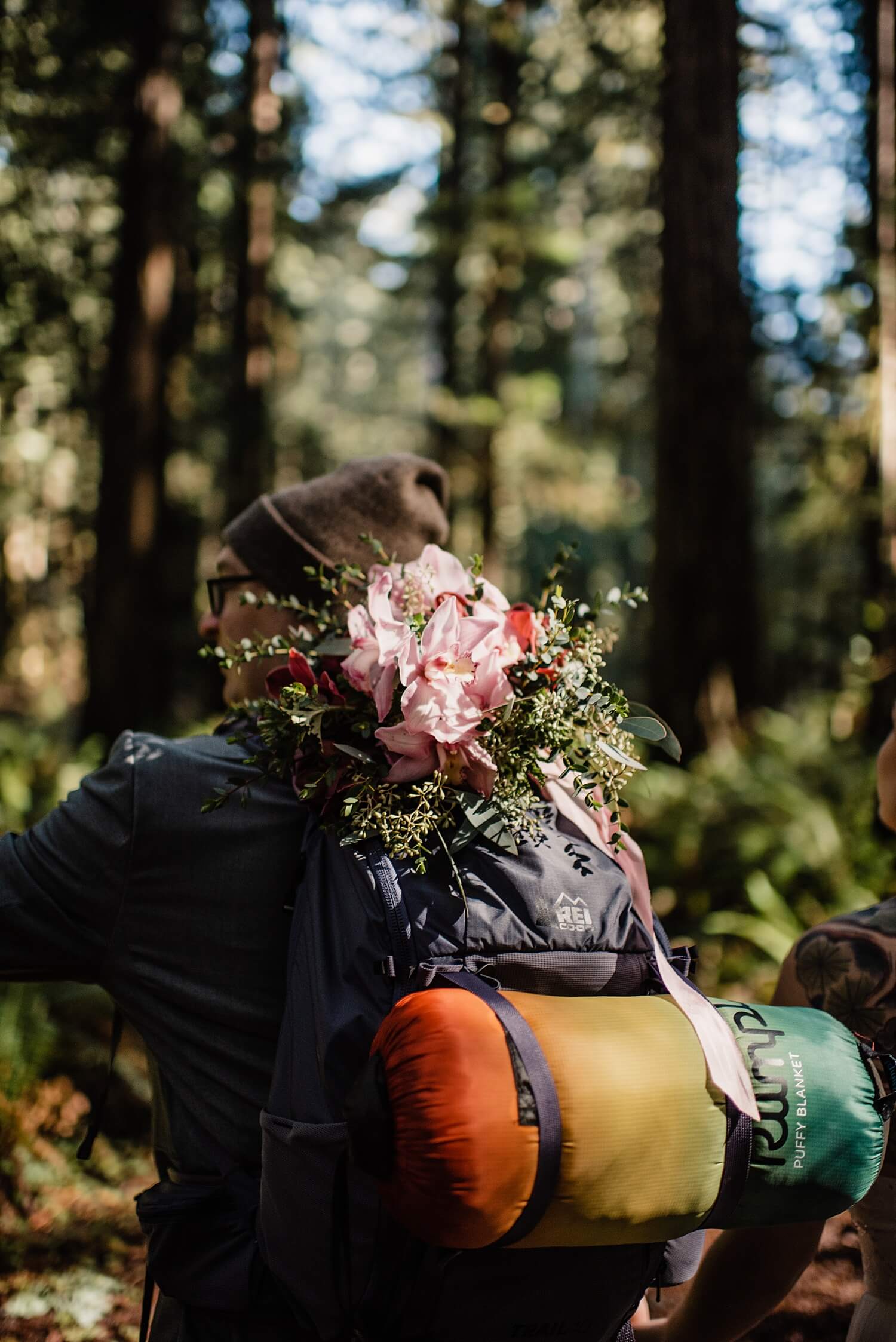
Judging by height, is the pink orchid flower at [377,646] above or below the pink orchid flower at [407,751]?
above

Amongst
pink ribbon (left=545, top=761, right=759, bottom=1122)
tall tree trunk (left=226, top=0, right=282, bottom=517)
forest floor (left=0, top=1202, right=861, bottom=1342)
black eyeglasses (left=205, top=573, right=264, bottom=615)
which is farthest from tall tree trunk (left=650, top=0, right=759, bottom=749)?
tall tree trunk (left=226, top=0, right=282, bottom=517)

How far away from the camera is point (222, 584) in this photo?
277 centimetres

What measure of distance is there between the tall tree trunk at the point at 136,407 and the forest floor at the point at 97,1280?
18.9ft

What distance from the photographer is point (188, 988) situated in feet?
6.66

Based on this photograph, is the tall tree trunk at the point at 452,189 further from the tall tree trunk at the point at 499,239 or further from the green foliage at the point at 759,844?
the green foliage at the point at 759,844

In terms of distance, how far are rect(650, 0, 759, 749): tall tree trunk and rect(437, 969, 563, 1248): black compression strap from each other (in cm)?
700

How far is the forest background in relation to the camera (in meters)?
6.81

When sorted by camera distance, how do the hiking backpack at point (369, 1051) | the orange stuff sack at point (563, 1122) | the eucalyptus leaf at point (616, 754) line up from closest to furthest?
the orange stuff sack at point (563, 1122), the hiking backpack at point (369, 1051), the eucalyptus leaf at point (616, 754)

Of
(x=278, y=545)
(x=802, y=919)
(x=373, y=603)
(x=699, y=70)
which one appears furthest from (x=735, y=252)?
(x=373, y=603)

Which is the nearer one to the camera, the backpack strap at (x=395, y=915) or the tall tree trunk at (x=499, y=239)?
the backpack strap at (x=395, y=915)

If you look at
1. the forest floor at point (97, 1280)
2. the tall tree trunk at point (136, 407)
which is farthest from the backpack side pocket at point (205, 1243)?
the tall tree trunk at point (136, 407)

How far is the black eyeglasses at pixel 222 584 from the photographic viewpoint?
2.74 meters

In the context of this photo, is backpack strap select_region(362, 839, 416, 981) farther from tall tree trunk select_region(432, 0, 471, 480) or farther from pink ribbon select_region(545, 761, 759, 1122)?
tall tree trunk select_region(432, 0, 471, 480)

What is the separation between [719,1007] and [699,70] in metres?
8.36
